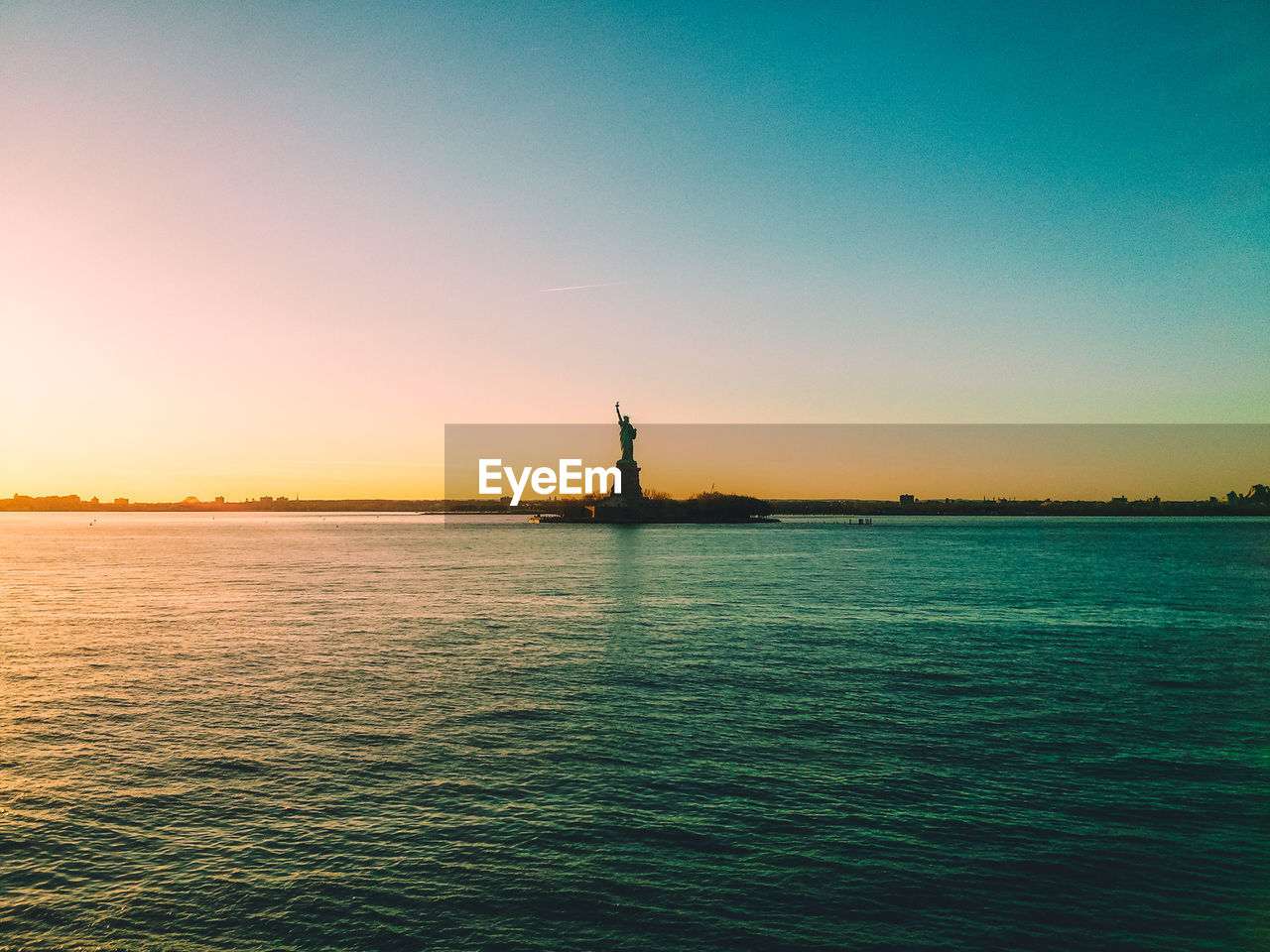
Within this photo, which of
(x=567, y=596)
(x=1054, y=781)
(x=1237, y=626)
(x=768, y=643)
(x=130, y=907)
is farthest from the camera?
(x=567, y=596)

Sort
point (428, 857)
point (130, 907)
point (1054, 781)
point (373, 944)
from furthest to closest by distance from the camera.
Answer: point (1054, 781)
point (428, 857)
point (130, 907)
point (373, 944)

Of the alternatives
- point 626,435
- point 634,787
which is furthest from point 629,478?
point 634,787

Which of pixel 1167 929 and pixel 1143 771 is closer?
pixel 1167 929

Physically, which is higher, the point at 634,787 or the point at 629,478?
the point at 629,478

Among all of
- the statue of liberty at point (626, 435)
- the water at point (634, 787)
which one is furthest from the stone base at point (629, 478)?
the water at point (634, 787)

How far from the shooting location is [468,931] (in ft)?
32.7

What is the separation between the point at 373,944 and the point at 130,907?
3.65m

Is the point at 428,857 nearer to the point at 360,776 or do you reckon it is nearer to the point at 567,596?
the point at 360,776

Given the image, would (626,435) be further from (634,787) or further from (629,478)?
(634,787)

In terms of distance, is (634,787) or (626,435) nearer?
(634,787)

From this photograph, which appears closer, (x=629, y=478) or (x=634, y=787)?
(x=634, y=787)

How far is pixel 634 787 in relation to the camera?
14773 millimetres

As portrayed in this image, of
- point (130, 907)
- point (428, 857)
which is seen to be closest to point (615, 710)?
point (428, 857)

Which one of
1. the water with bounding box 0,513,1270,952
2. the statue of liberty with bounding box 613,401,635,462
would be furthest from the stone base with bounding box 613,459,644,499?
the water with bounding box 0,513,1270,952
